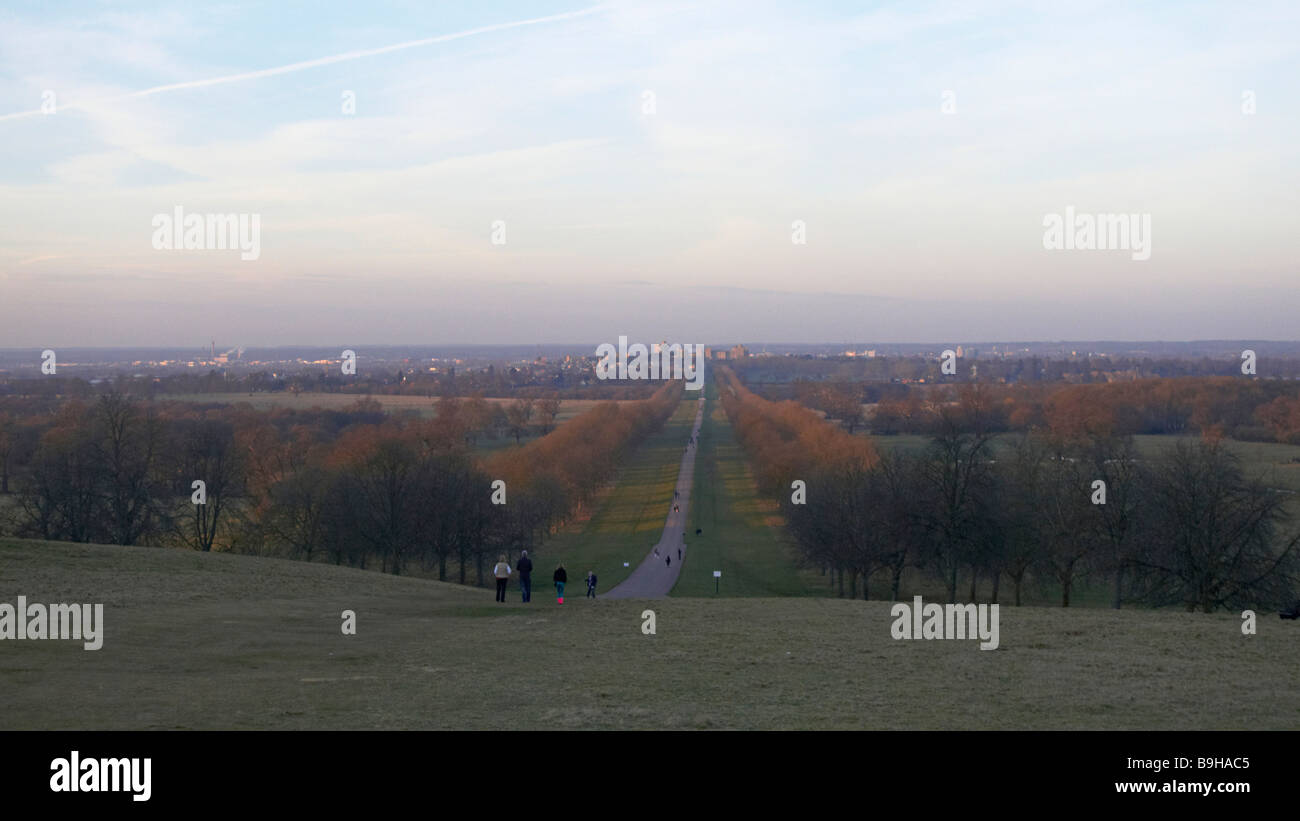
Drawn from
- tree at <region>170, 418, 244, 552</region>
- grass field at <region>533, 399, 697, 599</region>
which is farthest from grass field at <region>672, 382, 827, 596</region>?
tree at <region>170, 418, 244, 552</region>

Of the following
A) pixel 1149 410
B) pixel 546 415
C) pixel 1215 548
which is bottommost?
pixel 1215 548

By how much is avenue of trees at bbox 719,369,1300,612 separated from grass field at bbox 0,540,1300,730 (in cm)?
849

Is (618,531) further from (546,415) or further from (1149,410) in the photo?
(1149,410)

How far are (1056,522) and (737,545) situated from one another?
1007 inches

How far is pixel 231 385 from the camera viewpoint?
15875cm

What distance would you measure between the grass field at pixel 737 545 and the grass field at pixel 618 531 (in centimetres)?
309

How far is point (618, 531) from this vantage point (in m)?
70.9

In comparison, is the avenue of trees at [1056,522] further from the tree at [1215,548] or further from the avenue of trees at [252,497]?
the avenue of trees at [252,497]

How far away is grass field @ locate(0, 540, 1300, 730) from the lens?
12.9 m

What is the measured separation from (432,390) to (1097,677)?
593 feet

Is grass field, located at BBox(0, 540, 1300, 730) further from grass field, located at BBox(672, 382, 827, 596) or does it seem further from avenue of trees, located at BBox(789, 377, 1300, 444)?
avenue of trees, located at BBox(789, 377, 1300, 444)

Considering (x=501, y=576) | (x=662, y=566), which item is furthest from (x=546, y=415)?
(x=501, y=576)

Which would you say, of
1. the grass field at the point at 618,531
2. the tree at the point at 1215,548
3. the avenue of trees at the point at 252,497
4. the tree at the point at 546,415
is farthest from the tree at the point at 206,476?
the tree at the point at 546,415
